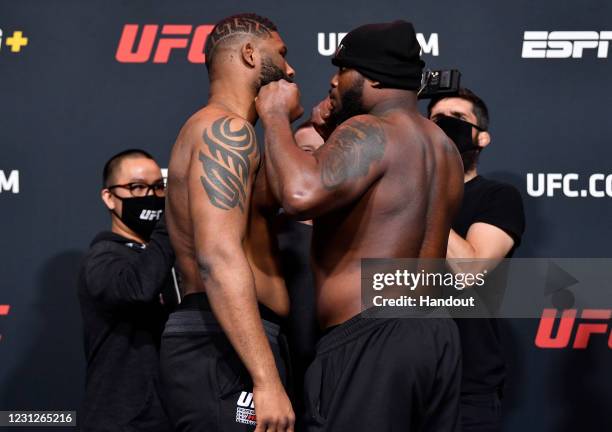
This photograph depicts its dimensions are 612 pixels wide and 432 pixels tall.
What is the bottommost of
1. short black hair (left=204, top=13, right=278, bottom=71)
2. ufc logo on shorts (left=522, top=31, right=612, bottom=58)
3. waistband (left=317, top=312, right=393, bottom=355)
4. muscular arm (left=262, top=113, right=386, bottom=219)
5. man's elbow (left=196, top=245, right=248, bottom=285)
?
waistband (left=317, top=312, right=393, bottom=355)

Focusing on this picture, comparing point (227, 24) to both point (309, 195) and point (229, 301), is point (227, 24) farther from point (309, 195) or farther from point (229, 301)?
point (229, 301)

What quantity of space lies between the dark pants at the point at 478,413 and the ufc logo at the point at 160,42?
1.38m

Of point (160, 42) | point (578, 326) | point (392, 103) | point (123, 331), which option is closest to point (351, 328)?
point (392, 103)

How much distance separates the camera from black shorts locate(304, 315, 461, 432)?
5.22ft

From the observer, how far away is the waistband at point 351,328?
1.63m

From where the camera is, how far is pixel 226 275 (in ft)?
5.19

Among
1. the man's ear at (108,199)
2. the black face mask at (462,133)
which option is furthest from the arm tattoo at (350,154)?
the man's ear at (108,199)

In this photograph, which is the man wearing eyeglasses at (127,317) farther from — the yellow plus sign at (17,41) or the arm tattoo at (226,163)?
the yellow plus sign at (17,41)

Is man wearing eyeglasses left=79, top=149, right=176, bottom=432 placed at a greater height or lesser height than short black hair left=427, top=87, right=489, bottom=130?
lesser

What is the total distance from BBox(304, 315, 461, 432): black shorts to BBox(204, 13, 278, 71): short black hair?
65 cm

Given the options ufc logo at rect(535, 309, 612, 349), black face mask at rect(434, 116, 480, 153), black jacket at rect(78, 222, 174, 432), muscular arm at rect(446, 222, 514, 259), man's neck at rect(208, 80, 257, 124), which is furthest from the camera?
ufc logo at rect(535, 309, 612, 349)

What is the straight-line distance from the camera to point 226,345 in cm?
168

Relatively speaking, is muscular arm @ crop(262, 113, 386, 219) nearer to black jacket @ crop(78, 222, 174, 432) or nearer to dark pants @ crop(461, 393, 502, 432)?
black jacket @ crop(78, 222, 174, 432)

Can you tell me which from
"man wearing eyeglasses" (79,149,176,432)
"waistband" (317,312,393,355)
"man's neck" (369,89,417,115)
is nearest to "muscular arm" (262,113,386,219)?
"man's neck" (369,89,417,115)
